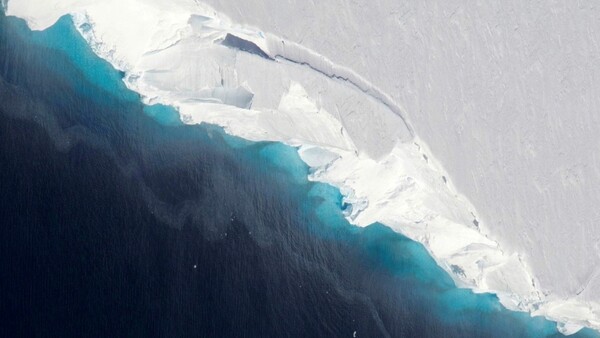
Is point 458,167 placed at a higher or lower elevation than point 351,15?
lower

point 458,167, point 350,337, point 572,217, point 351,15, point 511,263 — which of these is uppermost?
point 351,15

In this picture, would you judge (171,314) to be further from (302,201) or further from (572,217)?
(572,217)

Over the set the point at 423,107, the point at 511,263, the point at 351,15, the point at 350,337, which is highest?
the point at 351,15

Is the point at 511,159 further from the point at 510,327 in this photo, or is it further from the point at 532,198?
the point at 510,327

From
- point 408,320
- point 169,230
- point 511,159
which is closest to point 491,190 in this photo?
point 511,159

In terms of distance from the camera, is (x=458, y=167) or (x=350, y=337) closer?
(x=458, y=167)

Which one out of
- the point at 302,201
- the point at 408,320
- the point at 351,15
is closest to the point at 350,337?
the point at 408,320
